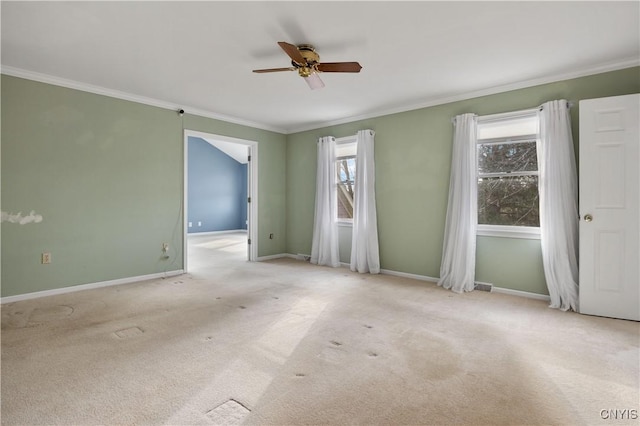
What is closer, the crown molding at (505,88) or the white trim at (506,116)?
the crown molding at (505,88)

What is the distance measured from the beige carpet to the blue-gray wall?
670 cm

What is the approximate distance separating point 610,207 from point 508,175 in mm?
1087

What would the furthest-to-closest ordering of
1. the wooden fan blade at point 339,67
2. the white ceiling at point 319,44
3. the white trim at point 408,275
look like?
the white trim at point 408,275 → the wooden fan blade at point 339,67 → the white ceiling at point 319,44

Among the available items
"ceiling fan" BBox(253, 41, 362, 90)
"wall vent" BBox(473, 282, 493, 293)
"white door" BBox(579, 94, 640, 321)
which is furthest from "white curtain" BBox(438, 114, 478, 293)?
"ceiling fan" BBox(253, 41, 362, 90)

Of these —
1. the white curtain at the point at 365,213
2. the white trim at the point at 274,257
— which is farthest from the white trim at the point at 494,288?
the white trim at the point at 274,257

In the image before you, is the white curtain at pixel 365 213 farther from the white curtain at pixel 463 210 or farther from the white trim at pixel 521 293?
the white trim at pixel 521 293

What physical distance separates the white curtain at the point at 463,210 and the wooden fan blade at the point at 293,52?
2369 millimetres

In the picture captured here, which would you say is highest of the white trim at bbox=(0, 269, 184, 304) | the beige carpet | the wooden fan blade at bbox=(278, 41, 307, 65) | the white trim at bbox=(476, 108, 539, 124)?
the wooden fan blade at bbox=(278, 41, 307, 65)

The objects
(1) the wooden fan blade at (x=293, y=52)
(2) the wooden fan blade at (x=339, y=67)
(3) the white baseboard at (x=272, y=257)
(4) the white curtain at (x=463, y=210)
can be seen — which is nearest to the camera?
(1) the wooden fan blade at (x=293, y=52)

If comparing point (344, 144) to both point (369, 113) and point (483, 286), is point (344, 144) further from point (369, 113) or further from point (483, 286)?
point (483, 286)

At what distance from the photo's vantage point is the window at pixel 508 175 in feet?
13.0

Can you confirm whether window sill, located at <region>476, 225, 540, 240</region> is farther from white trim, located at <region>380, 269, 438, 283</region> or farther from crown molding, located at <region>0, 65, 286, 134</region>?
crown molding, located at <region>0, 65, 286, 134</region>

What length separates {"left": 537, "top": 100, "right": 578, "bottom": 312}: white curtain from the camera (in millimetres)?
3504

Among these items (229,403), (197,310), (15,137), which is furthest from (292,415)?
(15,137)
